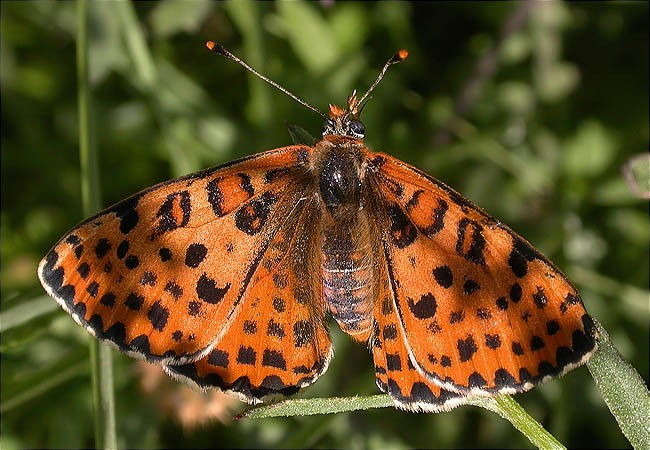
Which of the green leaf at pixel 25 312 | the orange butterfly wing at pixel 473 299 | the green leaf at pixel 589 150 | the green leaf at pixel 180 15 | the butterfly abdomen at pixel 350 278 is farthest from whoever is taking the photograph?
the green leaf at pixel 589 150

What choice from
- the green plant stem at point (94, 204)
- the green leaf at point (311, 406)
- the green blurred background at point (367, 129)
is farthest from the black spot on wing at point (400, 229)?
the green plant stem at point (94, 204)

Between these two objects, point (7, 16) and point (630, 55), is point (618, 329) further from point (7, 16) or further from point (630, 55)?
point (7, 16)

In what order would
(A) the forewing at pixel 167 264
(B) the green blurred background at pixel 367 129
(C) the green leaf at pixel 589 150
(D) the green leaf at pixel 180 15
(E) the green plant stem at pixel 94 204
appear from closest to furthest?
1. (A) the forewing at pixel 167 264
2. (E) the green plant stem at pixel 94 204
3. (B) the green blurred background at pixel 367 129
4. (D) the green leaf at pixel 180 15
5. (C) the green leaf at pixel 589 150

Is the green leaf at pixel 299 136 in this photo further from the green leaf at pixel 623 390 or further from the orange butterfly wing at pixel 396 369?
the green leaf at pixel 623 390

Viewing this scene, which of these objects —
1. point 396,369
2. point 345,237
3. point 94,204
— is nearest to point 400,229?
point 345,237

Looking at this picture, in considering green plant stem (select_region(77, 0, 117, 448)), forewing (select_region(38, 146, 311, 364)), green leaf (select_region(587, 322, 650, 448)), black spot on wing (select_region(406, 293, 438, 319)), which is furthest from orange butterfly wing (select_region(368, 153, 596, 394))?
green plant stem (select_region(77, 0, 117, 448))

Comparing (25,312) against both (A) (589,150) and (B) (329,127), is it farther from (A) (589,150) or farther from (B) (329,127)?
(A) (589,150)

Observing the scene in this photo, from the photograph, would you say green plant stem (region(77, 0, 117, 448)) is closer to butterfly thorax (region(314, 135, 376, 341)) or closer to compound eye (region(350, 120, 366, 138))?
butterfly thorax (region(314, 135, 376, 341))
